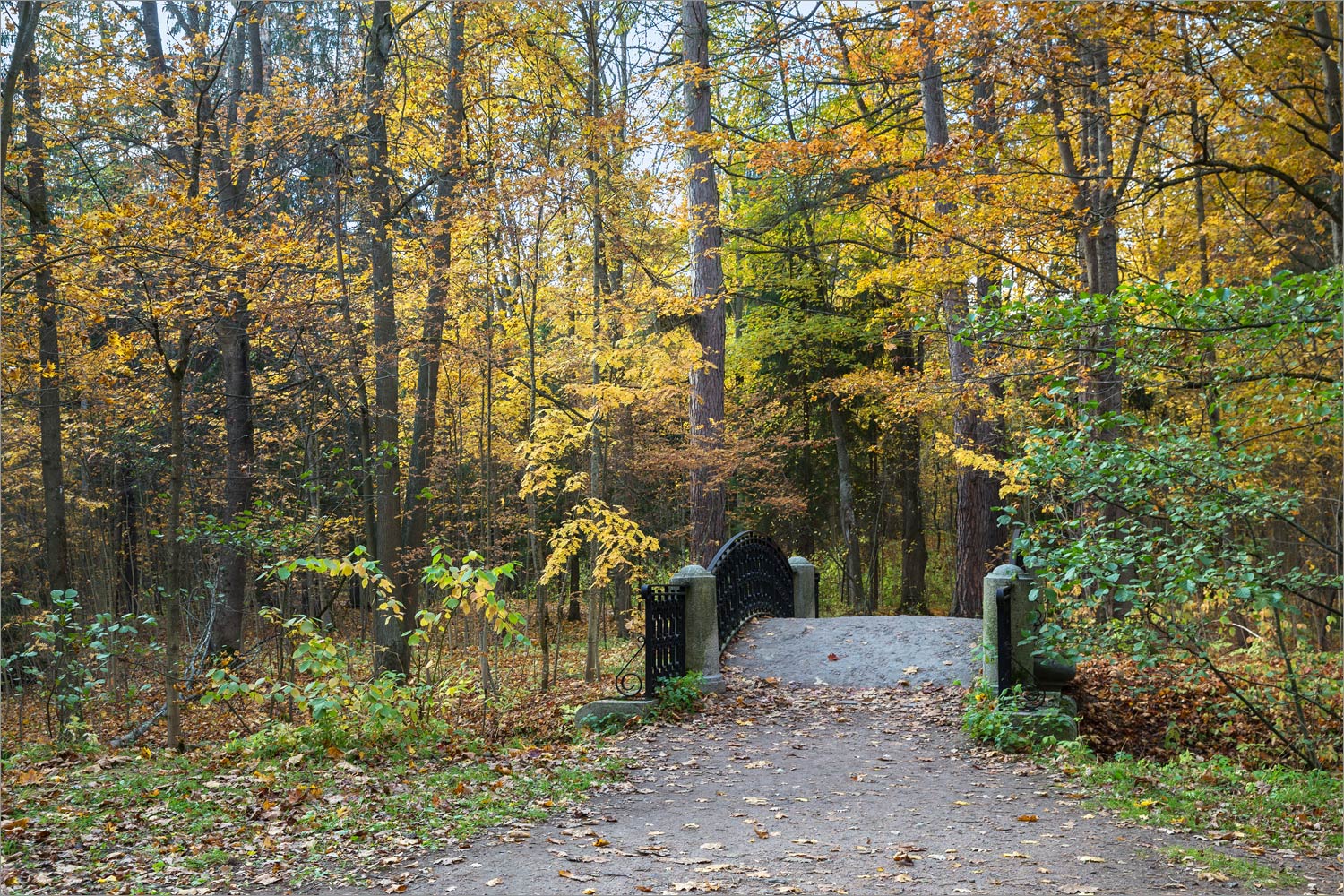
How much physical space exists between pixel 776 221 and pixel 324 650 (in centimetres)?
1176

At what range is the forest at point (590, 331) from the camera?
7574 mm

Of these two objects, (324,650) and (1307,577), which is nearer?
(1307,577)

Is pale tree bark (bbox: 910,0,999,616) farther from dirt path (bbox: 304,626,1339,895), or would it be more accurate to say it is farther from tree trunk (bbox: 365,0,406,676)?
tree trunk (bbox: 365,0,406,676)

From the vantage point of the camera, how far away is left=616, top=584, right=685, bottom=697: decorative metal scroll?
873cm

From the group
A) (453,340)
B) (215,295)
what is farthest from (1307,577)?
(215,295)

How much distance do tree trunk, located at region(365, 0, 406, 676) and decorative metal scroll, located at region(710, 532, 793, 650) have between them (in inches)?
165

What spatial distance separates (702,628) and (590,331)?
4275 mm

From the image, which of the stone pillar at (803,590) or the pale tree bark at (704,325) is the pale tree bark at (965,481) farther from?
the pale tree bark at (704,325)

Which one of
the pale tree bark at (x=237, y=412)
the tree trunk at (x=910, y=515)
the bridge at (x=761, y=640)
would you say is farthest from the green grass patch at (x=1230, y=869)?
the tree trunk at (x=910, y=515)

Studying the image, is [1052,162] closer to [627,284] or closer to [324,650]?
[627,284]

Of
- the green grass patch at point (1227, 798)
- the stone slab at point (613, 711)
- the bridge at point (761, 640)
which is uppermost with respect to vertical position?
the bridge at point (761, 640)

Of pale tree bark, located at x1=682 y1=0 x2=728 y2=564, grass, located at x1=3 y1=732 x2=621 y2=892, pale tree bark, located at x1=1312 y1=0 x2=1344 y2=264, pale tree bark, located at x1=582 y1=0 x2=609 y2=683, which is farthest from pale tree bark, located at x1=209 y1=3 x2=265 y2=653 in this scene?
pale tree bark, located at x1=1312 y1=0 x2=1344 y2=264

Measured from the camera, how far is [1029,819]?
18.4ft

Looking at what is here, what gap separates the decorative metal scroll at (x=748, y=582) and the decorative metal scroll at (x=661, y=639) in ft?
1.88
